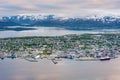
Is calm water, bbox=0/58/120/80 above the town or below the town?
above

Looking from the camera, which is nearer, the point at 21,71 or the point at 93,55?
the point at 21,71

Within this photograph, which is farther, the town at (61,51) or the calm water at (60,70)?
the town at (61,51)

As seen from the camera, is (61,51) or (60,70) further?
(61,51)

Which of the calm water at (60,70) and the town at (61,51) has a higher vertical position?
the calm water at (60,70)

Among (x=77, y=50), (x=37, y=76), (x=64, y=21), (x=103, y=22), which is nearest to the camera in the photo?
(x=37, y=76)

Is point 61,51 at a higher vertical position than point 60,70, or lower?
lower

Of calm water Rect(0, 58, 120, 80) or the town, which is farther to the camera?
the town

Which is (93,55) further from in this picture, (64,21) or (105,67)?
(64,21)

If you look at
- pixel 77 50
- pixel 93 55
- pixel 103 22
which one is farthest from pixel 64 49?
pixel 103 22
